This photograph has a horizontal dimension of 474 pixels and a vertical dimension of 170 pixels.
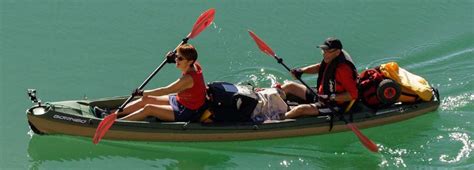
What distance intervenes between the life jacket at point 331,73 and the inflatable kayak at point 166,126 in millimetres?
400

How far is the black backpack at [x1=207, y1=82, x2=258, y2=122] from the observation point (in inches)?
386

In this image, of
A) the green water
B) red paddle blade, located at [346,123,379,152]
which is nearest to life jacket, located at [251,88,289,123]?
the green water

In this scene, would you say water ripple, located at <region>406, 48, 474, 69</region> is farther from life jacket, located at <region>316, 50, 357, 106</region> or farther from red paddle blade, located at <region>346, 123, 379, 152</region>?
red paddle blade, located at <region>346, 123, 379, 152</region>

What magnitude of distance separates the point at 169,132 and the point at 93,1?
16.9 feet

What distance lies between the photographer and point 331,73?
33.1ft

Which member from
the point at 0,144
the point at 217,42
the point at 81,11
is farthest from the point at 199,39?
the point at 0,144

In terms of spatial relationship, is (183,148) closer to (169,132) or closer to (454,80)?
(169,132)

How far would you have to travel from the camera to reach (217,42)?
13.1m

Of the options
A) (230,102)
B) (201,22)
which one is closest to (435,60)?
(201,22)

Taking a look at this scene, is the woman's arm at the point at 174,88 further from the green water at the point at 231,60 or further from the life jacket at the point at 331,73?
the life jacket at the point at 331,73

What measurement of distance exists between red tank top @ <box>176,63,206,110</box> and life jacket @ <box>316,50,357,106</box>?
1.71 m

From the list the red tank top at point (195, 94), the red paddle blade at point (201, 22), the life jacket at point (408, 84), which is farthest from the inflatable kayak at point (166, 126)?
the red paddle blade at point (201, 22)

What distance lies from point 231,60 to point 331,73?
2.81m

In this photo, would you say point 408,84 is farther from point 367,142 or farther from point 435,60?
point 435,60
